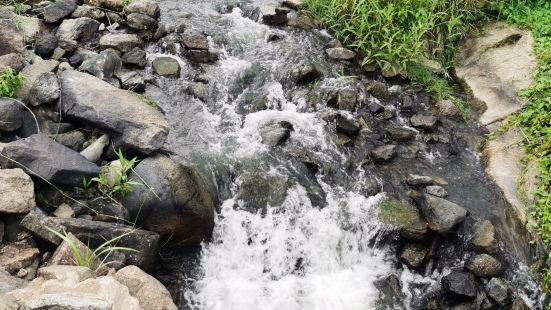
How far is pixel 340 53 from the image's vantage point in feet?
26.5

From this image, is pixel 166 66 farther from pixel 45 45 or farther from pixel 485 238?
pixel 485 238

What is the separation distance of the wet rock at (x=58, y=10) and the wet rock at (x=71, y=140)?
2.87 metres

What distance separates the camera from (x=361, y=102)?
7328 mm

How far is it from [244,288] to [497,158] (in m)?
4.21

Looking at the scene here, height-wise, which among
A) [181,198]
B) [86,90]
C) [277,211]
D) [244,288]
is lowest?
[244,288]

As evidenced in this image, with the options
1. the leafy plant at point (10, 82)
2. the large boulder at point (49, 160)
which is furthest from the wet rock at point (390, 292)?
the leafy plant at point (10, 82)

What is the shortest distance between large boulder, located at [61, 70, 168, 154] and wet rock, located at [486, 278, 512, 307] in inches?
165

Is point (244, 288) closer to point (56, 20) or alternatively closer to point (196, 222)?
point (196, 222)

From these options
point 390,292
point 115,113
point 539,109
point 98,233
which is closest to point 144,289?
point 98,233

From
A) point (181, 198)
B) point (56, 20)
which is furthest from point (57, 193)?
point (56, 20)

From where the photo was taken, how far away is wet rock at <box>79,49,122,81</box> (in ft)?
20.3

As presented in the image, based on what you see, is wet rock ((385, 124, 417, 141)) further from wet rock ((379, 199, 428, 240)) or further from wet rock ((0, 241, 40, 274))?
wet rock ((0, 241, 40, 274))

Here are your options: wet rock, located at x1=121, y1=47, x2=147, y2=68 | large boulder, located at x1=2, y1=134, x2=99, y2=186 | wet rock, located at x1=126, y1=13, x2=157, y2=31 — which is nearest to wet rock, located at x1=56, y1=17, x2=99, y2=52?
wet rock, located at x1=126, y1=13, x2=157, y2=31

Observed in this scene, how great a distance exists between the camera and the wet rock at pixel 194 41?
7477 mm
